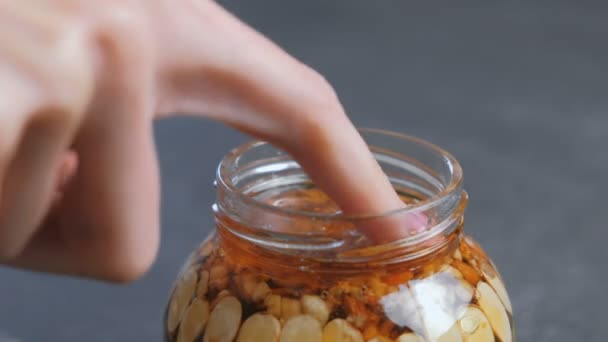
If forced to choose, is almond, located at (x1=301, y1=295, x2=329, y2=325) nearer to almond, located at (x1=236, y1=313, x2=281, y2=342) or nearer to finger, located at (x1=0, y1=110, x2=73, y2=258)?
almond, located at (x1=236, y1=313, x2=281, y2=342)

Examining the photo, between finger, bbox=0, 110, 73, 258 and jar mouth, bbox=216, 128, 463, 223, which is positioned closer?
finger, bbox=0, 110, 73, 258

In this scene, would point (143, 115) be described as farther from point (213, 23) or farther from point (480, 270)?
point (480, 270)

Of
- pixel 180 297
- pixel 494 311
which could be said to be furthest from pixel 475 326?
pixel 180 297

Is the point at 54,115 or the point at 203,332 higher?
the point at 54,115

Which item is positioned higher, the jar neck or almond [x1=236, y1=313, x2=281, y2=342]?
the jar neck

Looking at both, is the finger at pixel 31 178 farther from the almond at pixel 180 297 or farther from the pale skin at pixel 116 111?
the almond at pixel 180 297

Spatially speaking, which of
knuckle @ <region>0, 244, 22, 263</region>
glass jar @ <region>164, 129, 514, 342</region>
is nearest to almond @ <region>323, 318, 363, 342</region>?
glass jar @ <region>164, 129, 514, 342</region>

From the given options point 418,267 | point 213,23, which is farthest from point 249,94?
point 418,267

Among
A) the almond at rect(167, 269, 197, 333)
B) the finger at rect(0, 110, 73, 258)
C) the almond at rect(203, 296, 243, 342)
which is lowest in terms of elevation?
the almond at rect(167, 269, 197, 333)
